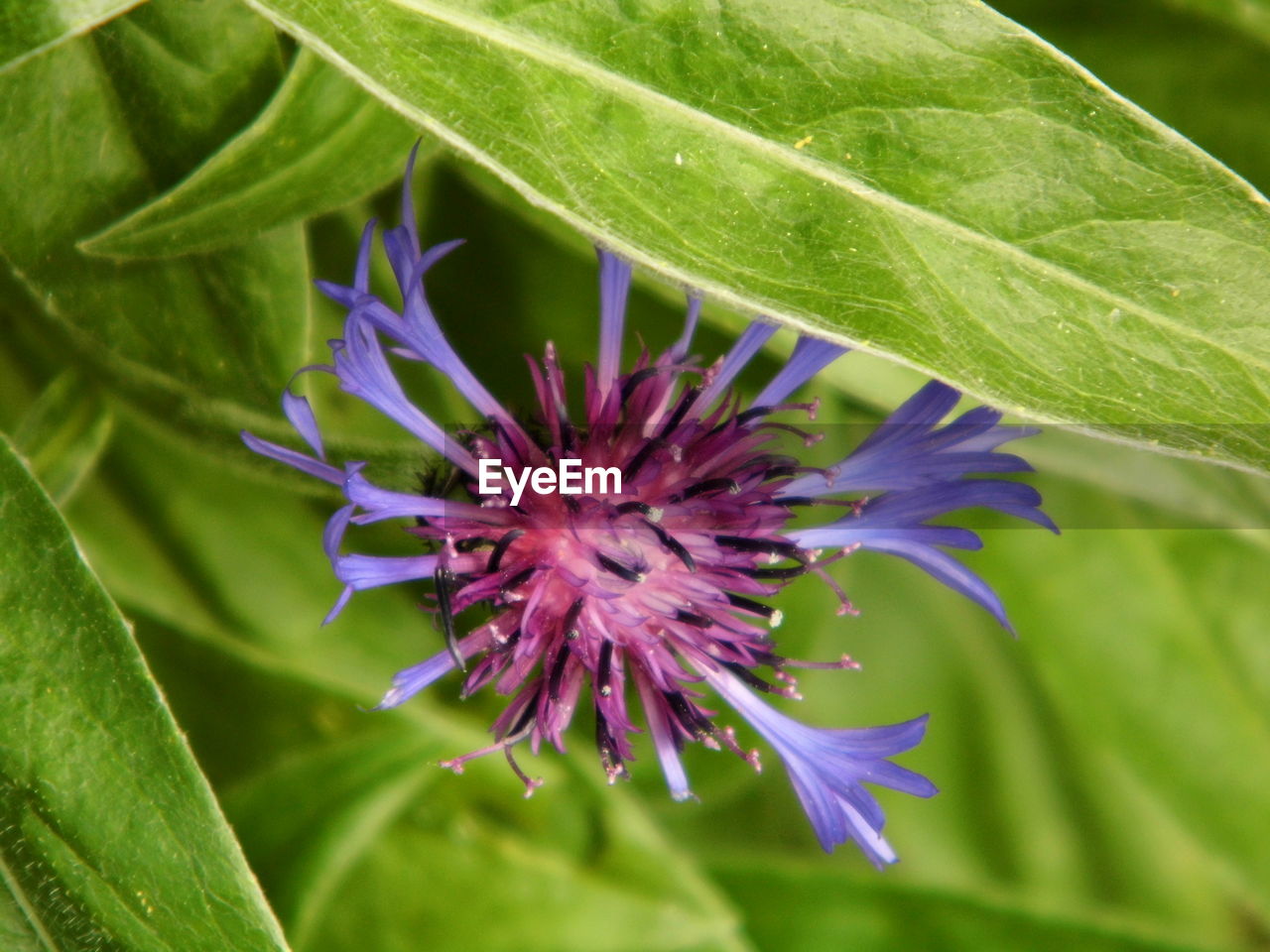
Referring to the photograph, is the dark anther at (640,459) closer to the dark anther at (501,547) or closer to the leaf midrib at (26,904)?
the dark anther at (501,547)

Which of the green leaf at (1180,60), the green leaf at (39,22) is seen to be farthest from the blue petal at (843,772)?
the green leaf at (1180,60)

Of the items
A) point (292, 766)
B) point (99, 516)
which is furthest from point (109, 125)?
point (292, 766)

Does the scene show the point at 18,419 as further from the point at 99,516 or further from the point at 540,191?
the point at 540,191

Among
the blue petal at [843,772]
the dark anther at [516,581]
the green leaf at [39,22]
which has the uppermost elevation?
the green leaf at [39,22]

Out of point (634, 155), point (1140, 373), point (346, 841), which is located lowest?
point (346, 841)

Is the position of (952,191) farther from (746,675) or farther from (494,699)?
(494,699)

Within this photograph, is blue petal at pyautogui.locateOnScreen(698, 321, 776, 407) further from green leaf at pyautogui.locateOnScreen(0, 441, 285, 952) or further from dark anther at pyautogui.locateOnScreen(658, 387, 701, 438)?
green leaf at pyautogui.locateOnScreen(0, 441, 285, 952)
